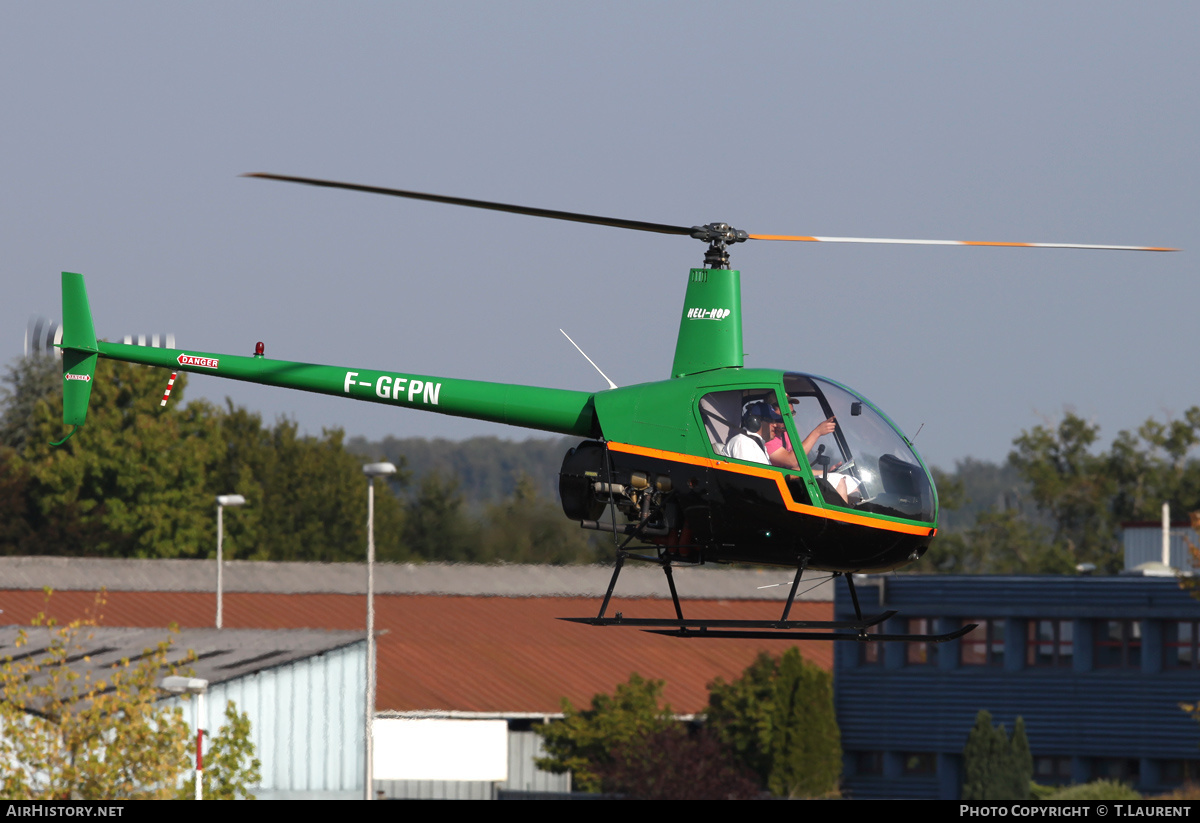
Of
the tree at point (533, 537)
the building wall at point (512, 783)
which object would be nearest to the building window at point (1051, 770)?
the building wall at point (512, 783)

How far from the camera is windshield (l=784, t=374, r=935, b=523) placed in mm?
16031

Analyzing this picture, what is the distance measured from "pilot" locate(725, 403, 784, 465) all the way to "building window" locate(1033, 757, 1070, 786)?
41.3 meters

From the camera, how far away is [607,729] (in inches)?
1912

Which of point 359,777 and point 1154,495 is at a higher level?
point 1154,495

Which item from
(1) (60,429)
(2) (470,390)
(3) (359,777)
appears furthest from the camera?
(1) (60,429)

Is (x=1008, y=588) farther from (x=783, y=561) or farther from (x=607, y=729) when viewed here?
(x=783, y=561)

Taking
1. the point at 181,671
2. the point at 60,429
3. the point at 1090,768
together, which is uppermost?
the point at 60,429

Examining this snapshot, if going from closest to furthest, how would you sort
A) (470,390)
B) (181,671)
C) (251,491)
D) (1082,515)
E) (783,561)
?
(783,561), (470,390), (181,671), (251,491), (1082,515)

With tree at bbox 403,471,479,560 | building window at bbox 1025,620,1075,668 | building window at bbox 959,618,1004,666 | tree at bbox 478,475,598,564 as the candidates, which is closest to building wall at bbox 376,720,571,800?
tree at bbox 478,475,598,564

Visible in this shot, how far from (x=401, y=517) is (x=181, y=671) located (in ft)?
164

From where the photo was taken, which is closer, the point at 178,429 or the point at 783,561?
the point at 783,561
